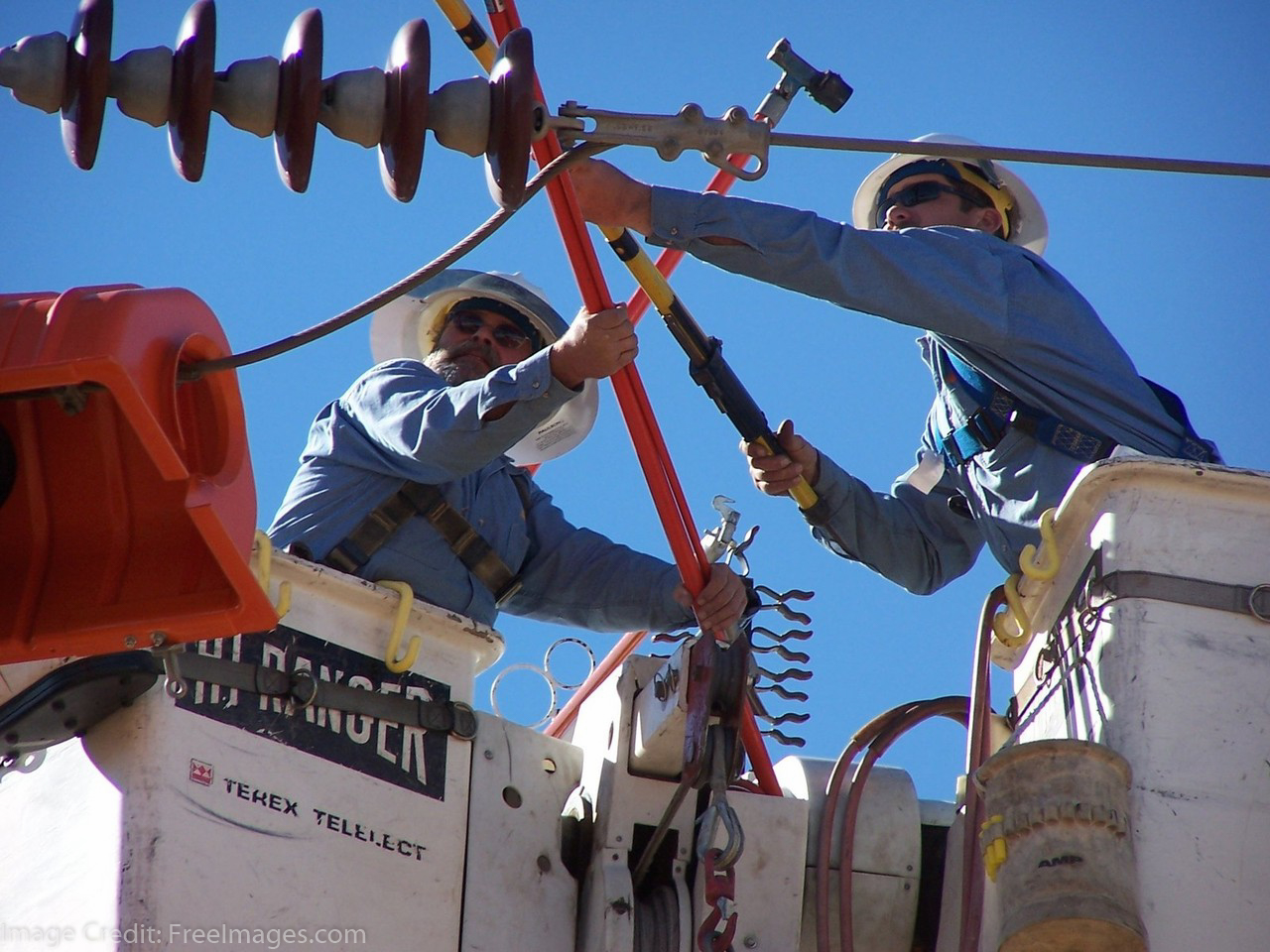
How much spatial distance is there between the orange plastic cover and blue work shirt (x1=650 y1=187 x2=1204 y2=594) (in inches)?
63.0

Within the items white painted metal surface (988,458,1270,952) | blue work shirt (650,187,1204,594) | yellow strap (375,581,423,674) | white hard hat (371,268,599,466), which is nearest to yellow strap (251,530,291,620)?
yellow strap (375,581,423,674)

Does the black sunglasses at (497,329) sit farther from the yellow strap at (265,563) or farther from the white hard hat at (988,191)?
the yellow strap at (265,563)

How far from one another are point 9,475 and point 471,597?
6.93 ft

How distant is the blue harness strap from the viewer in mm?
4969

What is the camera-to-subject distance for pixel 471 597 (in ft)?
18.1

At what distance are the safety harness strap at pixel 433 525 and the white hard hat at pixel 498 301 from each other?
1.13 meters

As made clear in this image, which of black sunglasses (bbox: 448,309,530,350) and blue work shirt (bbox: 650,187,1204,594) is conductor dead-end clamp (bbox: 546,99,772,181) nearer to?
blue work shirt (bbox: 650,187,1204,594)

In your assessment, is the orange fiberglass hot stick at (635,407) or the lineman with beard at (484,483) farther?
the lineman with beard at (484,483)

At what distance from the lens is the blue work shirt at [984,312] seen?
16.0 feet

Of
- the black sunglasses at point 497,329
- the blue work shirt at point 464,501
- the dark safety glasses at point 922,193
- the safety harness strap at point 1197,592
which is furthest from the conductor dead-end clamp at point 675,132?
the black sunglasses at point 497,329

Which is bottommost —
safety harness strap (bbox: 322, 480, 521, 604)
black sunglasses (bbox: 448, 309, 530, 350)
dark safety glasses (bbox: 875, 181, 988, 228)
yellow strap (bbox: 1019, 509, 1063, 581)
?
yellow strap (bbox: 1019, 509, 1063, 581)

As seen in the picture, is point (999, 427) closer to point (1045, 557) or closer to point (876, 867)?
point (1045, 557)

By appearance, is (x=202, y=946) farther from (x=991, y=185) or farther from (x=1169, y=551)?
(x=991, y=185)

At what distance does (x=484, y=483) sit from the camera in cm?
588
